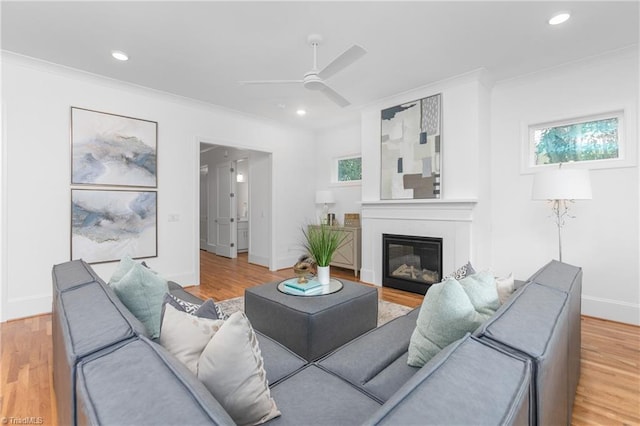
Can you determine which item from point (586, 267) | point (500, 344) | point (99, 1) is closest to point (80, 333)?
point (500, 344)

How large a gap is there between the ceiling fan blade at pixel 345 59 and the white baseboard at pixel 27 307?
3.75 metres

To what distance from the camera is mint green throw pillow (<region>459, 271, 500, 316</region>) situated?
136 cm

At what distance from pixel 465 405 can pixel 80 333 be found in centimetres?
112

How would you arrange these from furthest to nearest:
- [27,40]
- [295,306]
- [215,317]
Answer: [27,40] < [295,306] < [215,317]

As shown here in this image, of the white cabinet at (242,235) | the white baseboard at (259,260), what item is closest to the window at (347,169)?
the white baseboard at (259,260)

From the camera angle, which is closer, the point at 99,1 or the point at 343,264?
the point at 99,1

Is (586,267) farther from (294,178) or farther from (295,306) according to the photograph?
(294,178)

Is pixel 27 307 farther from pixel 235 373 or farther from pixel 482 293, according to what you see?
pixel 482 293

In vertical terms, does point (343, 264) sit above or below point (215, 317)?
below

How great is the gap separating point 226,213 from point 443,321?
6.39 m

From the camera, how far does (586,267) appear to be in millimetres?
3211

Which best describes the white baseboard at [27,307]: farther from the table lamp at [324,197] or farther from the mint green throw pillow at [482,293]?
the mint green throw pillow at [482,293]

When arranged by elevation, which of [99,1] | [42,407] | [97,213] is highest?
[99,1]

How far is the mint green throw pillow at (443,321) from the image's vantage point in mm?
1195
